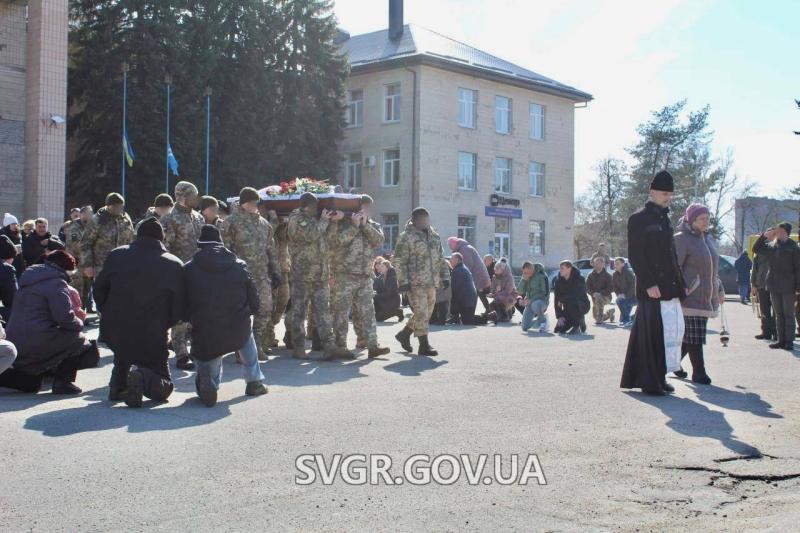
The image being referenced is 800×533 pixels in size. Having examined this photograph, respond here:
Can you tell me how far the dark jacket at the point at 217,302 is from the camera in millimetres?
8195

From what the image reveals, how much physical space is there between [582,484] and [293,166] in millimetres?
37545

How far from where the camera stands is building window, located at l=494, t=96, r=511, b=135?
4862cm

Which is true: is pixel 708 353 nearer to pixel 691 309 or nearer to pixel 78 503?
pixel 691 309

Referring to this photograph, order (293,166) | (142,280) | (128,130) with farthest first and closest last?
(293,166) < (128,130) < (142,280)

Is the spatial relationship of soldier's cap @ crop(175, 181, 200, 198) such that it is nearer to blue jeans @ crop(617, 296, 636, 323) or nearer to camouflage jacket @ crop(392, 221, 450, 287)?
camouflage jacket @ crop(392, 221, 450, 287)

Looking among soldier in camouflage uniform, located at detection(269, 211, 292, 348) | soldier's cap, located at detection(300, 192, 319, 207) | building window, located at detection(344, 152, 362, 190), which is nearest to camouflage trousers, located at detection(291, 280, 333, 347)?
soldier in camouflage uniform, located at detection(269, 211, 292, 348)

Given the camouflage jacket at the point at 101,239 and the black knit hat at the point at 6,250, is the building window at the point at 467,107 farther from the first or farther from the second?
the black knit hat at the point at 6,250

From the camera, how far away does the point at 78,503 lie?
16.4 feet

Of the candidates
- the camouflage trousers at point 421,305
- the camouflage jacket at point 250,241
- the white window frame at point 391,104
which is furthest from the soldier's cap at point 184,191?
the white window frame at point 391,104

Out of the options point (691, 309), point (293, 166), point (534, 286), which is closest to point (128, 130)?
point (293, 166)

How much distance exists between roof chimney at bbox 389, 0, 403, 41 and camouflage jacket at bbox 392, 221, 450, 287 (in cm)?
3755

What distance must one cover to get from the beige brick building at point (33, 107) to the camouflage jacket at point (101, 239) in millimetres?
16897

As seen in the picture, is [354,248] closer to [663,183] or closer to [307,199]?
[307,199]

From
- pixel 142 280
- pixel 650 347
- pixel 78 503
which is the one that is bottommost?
pixel 78 503
